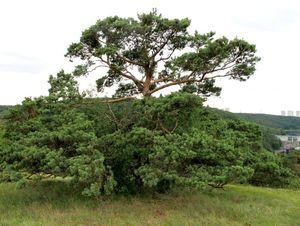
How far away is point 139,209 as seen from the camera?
12641 millimetres

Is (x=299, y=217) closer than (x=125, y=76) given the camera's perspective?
Yes

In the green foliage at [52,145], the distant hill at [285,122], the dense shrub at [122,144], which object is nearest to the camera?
the green foliage at [52,145]

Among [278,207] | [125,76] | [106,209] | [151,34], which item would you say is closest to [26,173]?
[106,209]

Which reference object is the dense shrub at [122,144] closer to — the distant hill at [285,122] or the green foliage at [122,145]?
the green foliage at [122,145]

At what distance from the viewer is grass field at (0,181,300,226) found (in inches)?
451

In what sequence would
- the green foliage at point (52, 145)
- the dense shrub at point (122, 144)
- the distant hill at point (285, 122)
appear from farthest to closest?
the distant hill at point (285, 122) → the dense shrub at point (122, 144) → the green foliage at point (52, 145)

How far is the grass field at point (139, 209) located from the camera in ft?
37.6

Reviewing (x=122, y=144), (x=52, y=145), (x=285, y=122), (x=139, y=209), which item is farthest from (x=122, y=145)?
(x=285, y=122)

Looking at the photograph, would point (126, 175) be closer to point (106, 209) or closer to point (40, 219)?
point (106, 209)

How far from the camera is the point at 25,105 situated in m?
13.1

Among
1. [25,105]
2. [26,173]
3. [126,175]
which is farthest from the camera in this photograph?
[126,175]

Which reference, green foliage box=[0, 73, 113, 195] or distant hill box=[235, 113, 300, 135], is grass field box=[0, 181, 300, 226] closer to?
green foliage box=[0, 73, 113, 195]

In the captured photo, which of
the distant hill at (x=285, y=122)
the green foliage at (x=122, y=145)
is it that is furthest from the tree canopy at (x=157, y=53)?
the distant hill at (x=285, y=122)

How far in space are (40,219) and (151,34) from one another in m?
7.63
